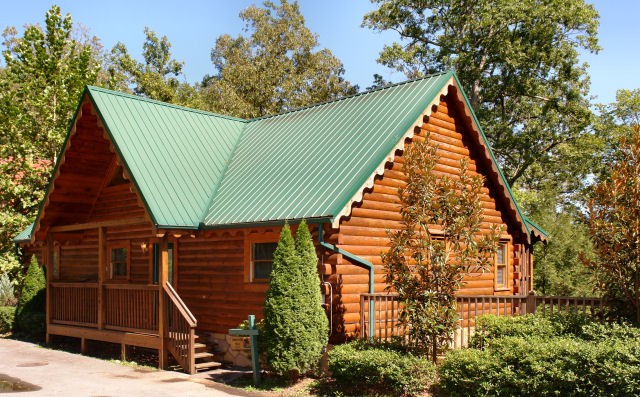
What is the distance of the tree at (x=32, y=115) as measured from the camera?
1034 inches

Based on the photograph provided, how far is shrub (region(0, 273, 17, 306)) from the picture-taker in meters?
24.6

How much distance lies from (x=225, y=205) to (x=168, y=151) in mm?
2645

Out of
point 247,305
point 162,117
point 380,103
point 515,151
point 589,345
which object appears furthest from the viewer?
point 515,151

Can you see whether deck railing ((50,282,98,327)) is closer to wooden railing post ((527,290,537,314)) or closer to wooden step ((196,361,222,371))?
wooden step ((196,361,222,371))

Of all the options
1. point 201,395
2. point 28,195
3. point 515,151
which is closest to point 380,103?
point 201,395

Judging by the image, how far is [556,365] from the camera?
385 inches

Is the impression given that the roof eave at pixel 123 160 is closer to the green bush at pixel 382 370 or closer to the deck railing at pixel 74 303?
the deck railing at pixel 74 303

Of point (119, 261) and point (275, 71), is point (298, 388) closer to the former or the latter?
point (119, 261)

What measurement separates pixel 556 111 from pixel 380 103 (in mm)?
20482

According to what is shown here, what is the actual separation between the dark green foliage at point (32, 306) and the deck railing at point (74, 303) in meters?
1.68

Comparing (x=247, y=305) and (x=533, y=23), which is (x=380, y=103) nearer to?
(x=247, y=305)

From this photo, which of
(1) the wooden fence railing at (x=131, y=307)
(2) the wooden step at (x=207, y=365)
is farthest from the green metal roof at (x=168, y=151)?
(2) the wooden step at (x=207, y=365)

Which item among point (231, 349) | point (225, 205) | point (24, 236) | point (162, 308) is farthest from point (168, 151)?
point (24, 236)

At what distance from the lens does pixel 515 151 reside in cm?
3847
